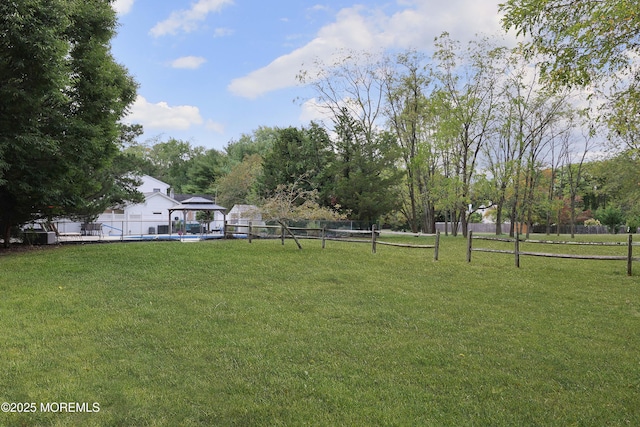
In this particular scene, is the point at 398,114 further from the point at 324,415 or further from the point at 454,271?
the point at 324,415

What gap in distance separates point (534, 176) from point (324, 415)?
1165 inches

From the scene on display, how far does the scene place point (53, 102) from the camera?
38.0 feet

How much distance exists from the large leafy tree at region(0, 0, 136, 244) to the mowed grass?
126 inches

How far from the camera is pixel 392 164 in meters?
28.2

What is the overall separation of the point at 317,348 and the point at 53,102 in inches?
431

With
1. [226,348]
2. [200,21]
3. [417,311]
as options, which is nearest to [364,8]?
[200,21]

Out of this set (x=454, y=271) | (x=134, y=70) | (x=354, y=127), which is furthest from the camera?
(x=354, y=127)

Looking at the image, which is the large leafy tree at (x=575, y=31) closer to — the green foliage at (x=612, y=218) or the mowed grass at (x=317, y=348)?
the mowed grass at (x=317, y=348)

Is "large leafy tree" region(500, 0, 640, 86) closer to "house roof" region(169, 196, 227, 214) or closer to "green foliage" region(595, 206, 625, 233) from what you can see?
"house roof" region(169, 196, 227, 214)

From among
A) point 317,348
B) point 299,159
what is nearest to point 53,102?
point 317,348

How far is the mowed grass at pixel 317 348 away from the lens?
339 cm

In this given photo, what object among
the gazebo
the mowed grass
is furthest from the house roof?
the mowed grass

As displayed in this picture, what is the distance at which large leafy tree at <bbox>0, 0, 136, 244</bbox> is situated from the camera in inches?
379

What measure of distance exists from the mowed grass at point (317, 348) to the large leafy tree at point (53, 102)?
10.5 ft
